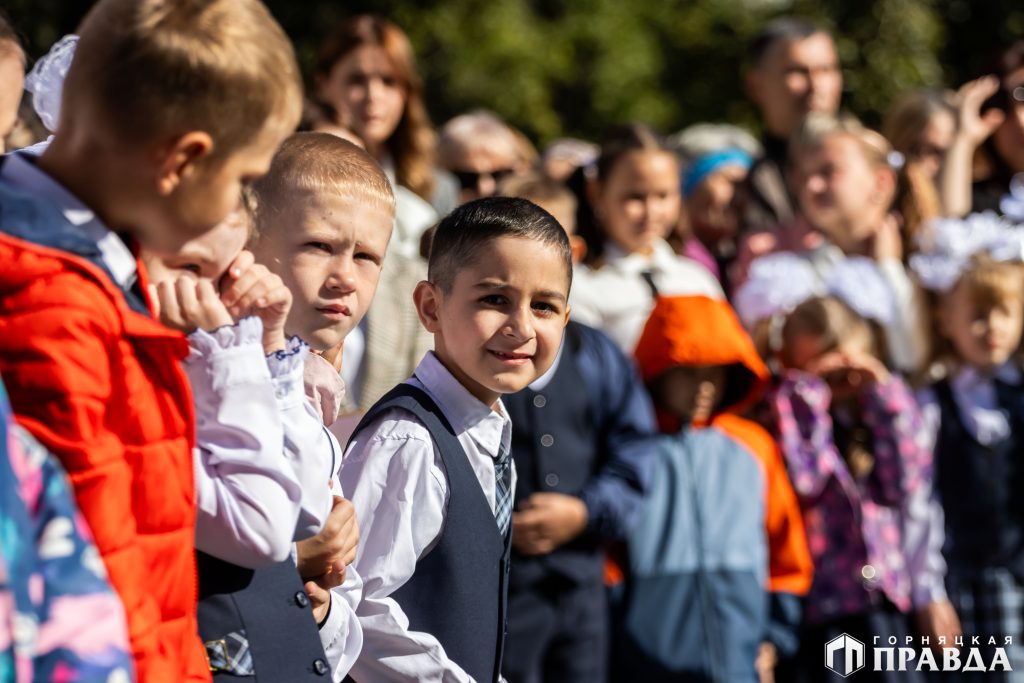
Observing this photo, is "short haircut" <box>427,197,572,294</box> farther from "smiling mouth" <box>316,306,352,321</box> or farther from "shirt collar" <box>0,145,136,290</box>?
"shirt collar" <box>0,145,136,290</box>

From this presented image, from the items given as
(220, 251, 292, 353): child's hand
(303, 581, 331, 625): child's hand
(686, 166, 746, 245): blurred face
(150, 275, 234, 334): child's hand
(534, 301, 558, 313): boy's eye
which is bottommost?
(303, 581, 331, 625): child's hand

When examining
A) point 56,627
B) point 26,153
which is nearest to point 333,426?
point 26,153

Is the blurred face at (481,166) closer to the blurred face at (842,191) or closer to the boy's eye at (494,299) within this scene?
the blurred face at (842,191)

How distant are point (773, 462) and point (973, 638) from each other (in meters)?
1.14

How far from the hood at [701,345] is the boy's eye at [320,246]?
2.62 metres

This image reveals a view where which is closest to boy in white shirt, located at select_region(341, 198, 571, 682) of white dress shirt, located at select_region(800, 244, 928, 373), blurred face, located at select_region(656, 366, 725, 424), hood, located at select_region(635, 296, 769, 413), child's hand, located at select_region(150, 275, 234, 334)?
child's hand, located at select_region(150, 275, 234, 334)

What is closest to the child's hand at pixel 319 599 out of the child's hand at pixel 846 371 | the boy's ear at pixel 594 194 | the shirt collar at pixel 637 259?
the shirt collar at pixel 637 259

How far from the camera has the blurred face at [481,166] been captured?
6.77 meters

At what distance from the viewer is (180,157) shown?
2.04 metres

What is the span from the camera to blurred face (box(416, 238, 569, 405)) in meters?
3.13

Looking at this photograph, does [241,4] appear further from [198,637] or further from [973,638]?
[973,638]

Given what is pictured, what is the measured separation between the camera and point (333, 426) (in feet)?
11.3

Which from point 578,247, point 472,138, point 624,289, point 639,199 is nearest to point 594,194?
point 639,199

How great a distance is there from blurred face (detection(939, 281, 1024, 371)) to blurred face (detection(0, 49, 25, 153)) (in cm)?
438
